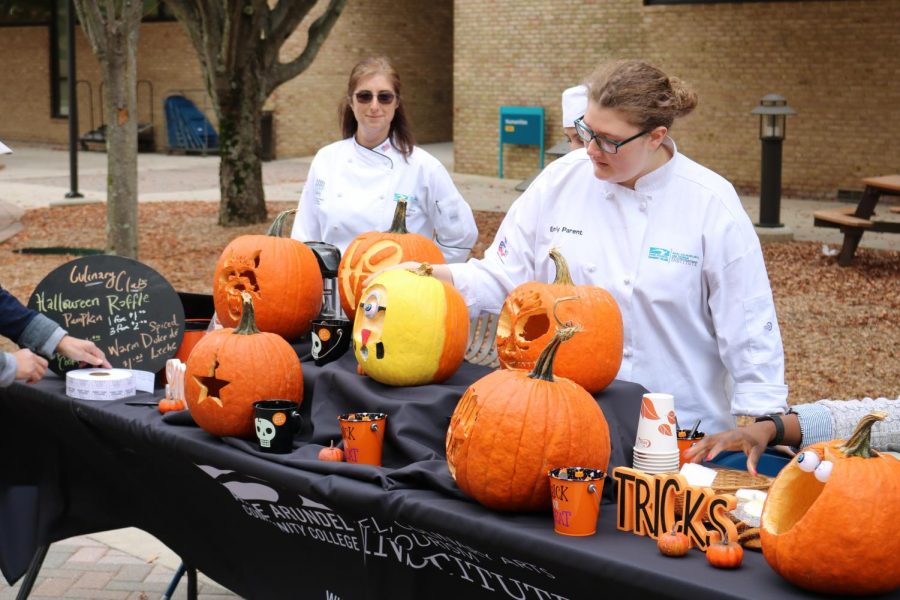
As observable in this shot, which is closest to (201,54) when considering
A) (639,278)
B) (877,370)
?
(877,370)

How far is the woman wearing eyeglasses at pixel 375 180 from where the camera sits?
4.55 meters

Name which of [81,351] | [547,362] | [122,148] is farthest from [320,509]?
[122,148]

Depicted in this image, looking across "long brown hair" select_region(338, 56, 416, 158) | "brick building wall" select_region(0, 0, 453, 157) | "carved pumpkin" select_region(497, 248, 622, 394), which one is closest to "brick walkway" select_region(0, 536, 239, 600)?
"long brown hair" select_region(338, 56, 416, 158)

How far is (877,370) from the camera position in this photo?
7.76 m

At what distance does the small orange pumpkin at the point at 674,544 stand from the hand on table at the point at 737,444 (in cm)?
51

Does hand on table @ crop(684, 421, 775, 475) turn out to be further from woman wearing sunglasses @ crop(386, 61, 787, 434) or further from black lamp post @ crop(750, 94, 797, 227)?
black lamp post @ crop(750, 94, 797, 227)

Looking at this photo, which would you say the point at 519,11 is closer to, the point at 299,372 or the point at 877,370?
the point at 877,370

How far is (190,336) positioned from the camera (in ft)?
12.9

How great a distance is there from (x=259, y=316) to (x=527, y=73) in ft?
53.5

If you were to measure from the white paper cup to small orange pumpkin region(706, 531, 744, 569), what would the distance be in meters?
0.42

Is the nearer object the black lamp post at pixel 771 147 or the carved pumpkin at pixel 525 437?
the carved pumpkin at pixel 525 437

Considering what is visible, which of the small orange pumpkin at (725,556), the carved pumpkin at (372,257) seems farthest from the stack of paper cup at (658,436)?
the carved pumpkin at (372,257)

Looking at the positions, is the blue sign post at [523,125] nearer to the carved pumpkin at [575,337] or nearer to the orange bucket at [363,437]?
the carved pumpkin at [575,337]

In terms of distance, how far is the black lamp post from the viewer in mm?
12758
